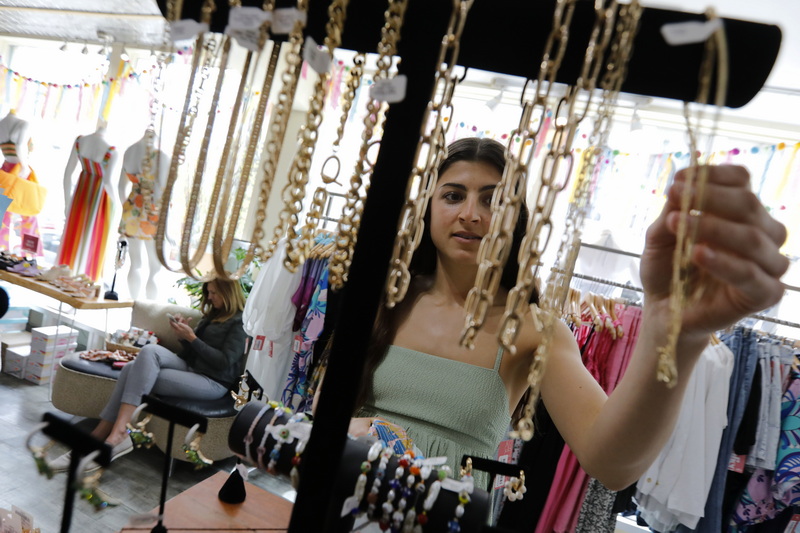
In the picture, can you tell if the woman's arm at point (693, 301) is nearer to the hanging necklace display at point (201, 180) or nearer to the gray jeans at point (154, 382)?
the hanging necklace display at point (201, 180)

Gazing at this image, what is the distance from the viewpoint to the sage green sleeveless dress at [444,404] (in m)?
0.83

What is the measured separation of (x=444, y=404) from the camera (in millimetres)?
832

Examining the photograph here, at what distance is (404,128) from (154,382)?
8.14ft

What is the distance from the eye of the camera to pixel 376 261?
0.39 metres

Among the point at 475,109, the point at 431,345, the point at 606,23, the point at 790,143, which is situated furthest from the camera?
the point at 475,109

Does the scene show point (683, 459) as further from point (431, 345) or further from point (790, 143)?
point (790, 143)

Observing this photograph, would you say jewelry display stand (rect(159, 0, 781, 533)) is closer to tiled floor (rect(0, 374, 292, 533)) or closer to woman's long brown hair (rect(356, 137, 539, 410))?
woman's long brown hair (rect(356, 137, 539, 410))

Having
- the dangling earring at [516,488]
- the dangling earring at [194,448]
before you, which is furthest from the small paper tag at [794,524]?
the dangling earring at [194,448]

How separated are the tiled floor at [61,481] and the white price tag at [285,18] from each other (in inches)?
71.2

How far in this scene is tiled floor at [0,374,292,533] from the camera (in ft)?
6.12

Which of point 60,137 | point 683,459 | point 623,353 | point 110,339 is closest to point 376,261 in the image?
point 623,353

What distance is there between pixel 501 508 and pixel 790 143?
8.94 ft

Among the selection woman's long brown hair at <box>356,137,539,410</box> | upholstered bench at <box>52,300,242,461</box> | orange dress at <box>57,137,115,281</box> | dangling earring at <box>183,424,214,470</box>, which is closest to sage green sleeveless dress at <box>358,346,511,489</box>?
woman's long brown hair at <box>356,137,539,410</box>

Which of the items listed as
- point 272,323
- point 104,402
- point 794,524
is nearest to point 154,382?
point 104,402
